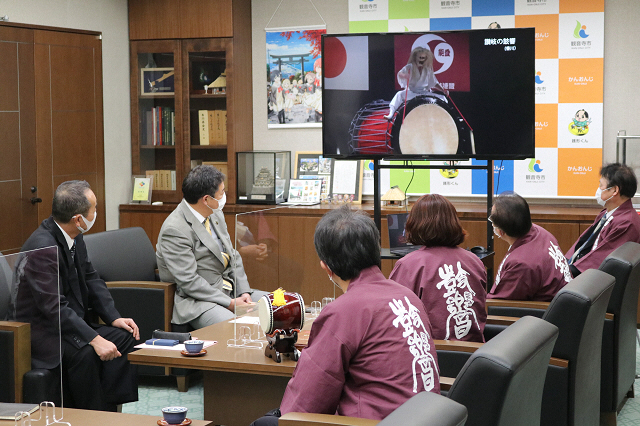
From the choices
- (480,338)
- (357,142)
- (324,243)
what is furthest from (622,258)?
(324,243)

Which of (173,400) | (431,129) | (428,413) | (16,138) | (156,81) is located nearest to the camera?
(428,413)

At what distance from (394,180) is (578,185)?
1393 mm

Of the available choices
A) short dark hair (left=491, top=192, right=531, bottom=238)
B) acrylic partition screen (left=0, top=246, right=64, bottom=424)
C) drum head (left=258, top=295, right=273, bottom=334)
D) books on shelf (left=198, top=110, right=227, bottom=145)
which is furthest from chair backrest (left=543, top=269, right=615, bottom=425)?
books on shelf (left=198, top=110, right=227, bottom=145)

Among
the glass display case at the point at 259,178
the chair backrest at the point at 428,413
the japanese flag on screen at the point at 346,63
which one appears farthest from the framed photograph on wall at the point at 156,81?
the chair backrest at the point at 428,413

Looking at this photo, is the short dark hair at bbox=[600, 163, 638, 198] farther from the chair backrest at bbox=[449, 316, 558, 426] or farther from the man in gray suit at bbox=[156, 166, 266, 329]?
the chair backrest at bbox=[449, 316, 558, 426]

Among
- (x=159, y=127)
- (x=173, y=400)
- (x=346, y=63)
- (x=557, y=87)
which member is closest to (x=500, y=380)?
(x=173, y=400)

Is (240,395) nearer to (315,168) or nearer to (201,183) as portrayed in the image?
(201,183)

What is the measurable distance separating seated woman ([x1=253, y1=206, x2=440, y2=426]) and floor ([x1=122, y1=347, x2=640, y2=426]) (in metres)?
1.80

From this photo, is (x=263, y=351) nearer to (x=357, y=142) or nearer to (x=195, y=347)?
(x=195, y=347)

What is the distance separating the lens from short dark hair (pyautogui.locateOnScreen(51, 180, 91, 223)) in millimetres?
3158

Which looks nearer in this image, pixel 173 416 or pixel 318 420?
pixel 318 420

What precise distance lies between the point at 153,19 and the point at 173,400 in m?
3.35

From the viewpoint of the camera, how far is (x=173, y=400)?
3797 mm

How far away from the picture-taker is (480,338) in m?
2.95
